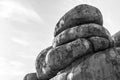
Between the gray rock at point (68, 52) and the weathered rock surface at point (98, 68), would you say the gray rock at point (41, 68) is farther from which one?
the weathered rock surface at point (98, 68)

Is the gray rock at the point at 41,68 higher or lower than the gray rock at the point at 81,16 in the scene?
lower

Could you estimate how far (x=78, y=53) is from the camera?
2169 cm

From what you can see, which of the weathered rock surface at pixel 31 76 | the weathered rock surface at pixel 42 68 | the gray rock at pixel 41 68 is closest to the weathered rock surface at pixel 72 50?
the weathered rock surface at pixel 42 68

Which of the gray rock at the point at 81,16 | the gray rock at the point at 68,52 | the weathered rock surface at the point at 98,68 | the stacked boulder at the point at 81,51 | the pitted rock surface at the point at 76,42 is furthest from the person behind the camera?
the gray rock at the point at 81,16

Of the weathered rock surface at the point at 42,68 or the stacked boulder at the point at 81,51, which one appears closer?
the stacked boulder at the point at 81,51

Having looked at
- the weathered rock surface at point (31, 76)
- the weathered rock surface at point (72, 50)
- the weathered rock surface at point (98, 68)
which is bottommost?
the weathered rock surface at point (98, 68)

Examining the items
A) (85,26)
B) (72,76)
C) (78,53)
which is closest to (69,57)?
(78,53)

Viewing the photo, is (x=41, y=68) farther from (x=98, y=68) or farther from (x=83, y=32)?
(x=98, y=68)

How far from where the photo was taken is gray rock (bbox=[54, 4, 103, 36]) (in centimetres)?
2417

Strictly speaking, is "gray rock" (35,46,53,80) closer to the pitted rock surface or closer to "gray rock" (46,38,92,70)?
the pitted rock surface

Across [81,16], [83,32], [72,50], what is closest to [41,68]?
[72,50]

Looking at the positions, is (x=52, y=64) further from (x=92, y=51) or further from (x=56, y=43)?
(x=92, y=51)

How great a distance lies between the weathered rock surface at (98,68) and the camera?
19.5 meters

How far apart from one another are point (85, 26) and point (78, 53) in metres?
3.55
